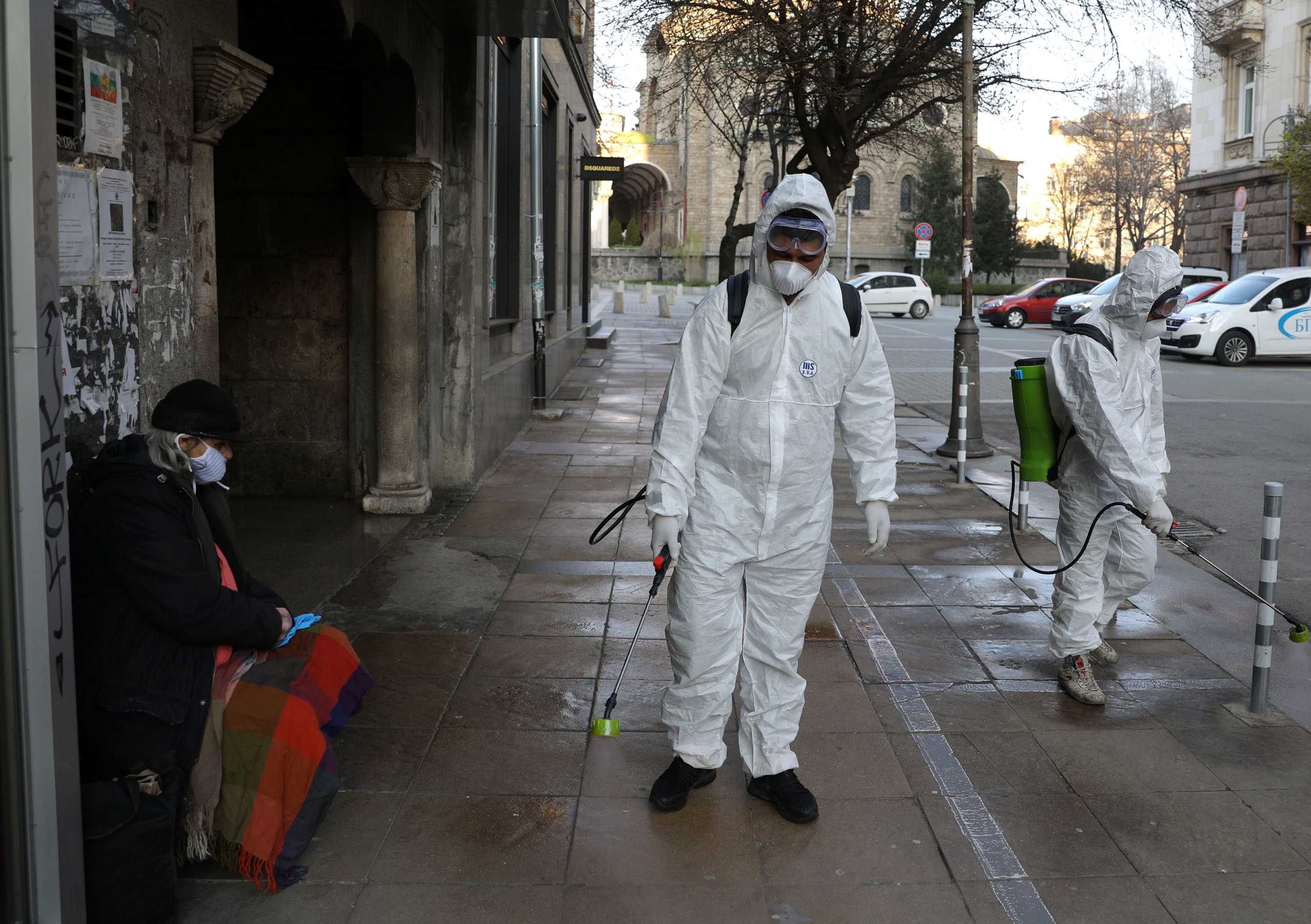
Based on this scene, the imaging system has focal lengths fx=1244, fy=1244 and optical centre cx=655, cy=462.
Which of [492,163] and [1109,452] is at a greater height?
[492,163]

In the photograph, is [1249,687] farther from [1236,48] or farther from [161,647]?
[1236,48]

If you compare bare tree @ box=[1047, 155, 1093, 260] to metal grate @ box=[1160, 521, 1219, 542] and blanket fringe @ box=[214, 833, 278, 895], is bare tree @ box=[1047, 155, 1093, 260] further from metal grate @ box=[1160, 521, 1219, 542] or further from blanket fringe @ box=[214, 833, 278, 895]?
blanket fringe @ box=[214, 833, 278, 895]

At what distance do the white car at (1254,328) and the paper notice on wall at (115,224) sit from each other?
73.9 ft

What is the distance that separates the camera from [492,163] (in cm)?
1119

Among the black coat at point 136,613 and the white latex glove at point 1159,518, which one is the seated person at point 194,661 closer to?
the black coat at point 136,613

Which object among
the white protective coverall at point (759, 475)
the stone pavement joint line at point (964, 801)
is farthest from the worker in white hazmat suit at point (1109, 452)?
the white protective coverall at point (759, 475)

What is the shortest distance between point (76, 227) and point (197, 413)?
62 cm

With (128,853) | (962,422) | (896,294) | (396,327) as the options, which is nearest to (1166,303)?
(128,853)

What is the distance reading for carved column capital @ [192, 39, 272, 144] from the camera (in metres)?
4.47

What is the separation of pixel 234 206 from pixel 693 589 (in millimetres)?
6288

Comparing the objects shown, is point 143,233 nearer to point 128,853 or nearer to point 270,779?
point 270,779

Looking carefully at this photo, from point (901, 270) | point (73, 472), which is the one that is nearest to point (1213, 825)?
point (73, 472)

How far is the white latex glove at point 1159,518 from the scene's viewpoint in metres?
4.65

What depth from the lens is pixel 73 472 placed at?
343 cm
